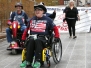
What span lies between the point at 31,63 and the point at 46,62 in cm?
56

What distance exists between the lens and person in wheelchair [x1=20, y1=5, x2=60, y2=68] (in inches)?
259

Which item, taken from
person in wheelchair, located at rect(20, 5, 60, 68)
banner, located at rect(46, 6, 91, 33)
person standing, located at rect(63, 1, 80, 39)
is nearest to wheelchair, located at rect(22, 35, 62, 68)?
person in wheelchair, located at rect(20, 5, 60, 68)

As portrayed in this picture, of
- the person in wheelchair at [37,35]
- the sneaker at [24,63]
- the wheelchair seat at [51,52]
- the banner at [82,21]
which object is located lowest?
the banner at [82,21]

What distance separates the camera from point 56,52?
744 cm

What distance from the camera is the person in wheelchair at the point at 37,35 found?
6578mm

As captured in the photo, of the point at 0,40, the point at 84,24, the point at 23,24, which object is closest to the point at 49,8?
the point at 84,24

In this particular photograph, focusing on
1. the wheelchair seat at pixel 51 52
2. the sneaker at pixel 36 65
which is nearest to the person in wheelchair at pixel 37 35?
the sneaker at pixel 36 65

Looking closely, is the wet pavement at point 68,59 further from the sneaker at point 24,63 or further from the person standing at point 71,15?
the person standing at point 71,15

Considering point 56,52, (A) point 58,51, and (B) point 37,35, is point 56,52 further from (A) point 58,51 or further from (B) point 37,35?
(B) point 37,35

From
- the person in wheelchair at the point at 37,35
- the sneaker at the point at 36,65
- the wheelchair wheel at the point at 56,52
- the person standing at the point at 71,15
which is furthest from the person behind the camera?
the person standing at the point at 71,15

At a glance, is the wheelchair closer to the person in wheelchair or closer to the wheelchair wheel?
the wheelchair wheel

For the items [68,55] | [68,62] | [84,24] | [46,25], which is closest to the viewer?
[46,25]

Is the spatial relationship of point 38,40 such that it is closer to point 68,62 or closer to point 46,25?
point 46,25

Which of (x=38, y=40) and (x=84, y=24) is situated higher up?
(x=38, y=40)
